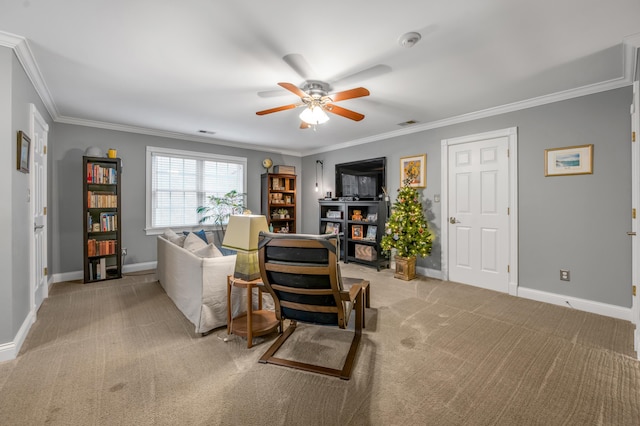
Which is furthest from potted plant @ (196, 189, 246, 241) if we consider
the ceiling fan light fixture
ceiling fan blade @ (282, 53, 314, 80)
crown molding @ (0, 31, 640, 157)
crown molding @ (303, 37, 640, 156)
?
ceiling fan blade @ (282, 53, 314, 80)

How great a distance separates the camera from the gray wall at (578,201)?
295 cm

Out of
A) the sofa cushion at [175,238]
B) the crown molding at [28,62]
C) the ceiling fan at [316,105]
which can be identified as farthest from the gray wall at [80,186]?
the ceiling fan at [316,105]

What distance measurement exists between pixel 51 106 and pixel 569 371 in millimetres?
6070

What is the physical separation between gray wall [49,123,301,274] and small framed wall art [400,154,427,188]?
371 centimetres

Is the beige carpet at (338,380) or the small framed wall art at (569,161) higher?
the small framed wall art at (569,161)

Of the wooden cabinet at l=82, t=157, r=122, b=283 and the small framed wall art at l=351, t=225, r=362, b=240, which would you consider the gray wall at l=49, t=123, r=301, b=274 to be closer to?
the wooden cabinet at l=82, t=157, r=122, b=283

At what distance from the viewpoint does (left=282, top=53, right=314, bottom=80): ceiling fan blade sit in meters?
2.46

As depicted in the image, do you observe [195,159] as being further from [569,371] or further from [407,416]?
[569,371]

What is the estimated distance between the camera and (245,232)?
2.27m

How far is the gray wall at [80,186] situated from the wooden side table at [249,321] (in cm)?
340

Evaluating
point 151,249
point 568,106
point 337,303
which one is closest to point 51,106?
→ point 151,249

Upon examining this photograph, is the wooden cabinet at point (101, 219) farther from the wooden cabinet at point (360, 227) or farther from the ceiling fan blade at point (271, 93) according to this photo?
the wooden cabinet at point (360, 227)

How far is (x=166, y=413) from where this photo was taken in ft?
5.29

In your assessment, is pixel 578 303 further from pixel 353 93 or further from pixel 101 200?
pixel 101 200
